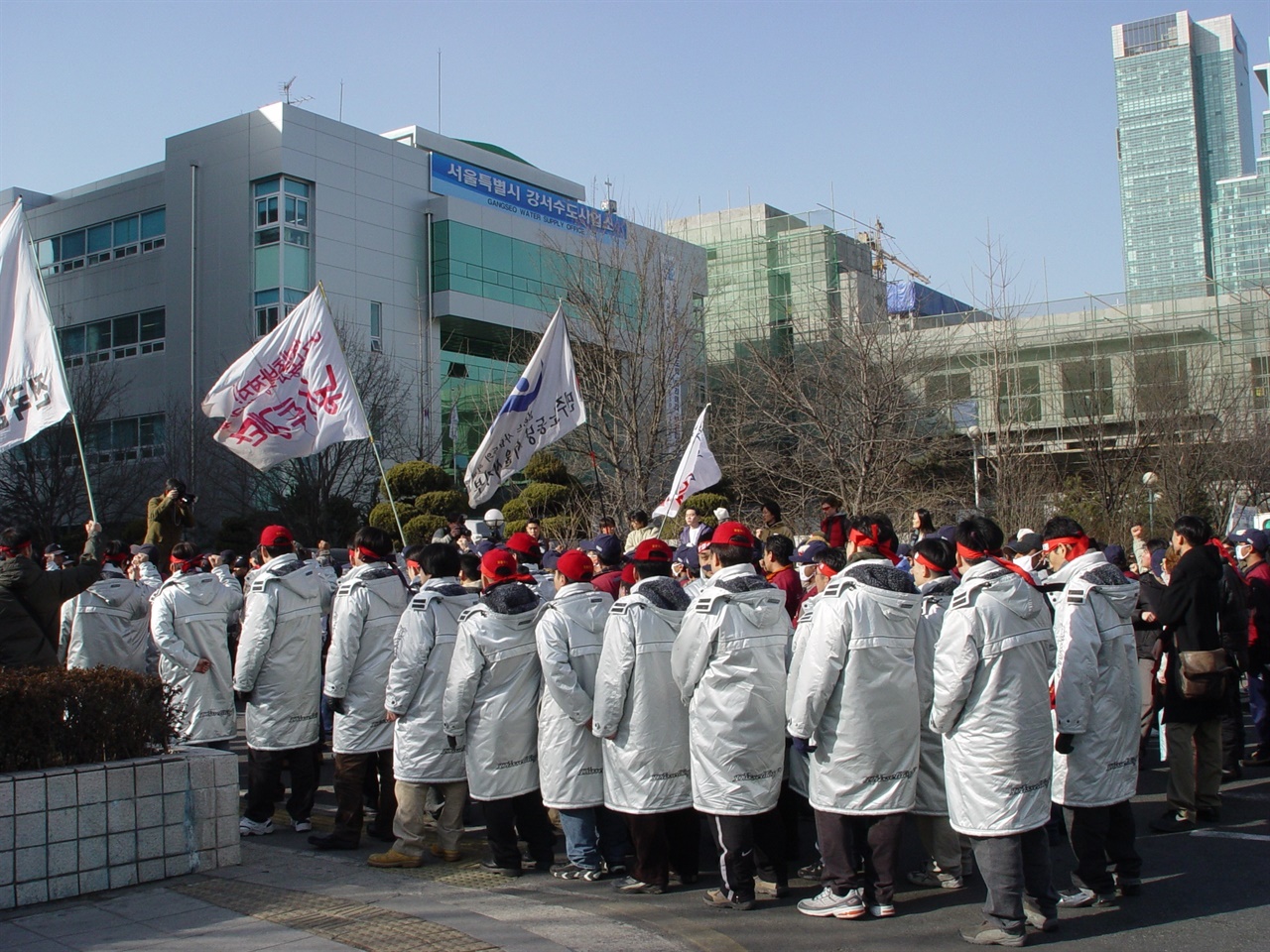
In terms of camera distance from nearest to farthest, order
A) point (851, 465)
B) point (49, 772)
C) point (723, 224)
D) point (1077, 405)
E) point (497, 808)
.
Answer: point (49, 772), point (497, 808), point (851, 465), point (1077, 405), point (723, 224)

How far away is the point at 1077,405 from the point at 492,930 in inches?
1092

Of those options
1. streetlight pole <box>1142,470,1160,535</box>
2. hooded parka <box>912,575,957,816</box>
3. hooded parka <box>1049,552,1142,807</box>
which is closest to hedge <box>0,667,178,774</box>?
hooded parka <box>912,575,957,816</box>

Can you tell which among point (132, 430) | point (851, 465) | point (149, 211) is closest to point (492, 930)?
point (851, 465)

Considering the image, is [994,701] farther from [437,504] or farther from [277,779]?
[437,504]

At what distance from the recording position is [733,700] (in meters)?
6.29

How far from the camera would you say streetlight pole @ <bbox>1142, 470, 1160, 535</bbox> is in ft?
79.3

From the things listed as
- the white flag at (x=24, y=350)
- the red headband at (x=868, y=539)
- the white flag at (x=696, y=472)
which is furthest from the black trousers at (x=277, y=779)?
the white flag at (x=696, y=472)

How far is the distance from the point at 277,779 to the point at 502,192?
39.5 metres

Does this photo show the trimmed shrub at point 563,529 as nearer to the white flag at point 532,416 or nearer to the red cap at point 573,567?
the white flag at point 532,416

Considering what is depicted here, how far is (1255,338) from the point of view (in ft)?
126

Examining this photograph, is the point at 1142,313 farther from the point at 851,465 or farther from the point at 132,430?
the point at 132,430

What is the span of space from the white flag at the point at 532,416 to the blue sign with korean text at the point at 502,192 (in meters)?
31.1

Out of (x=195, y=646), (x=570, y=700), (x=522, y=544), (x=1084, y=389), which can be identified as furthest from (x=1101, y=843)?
(x=1084, y=389)

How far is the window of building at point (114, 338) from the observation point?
40.9 m
